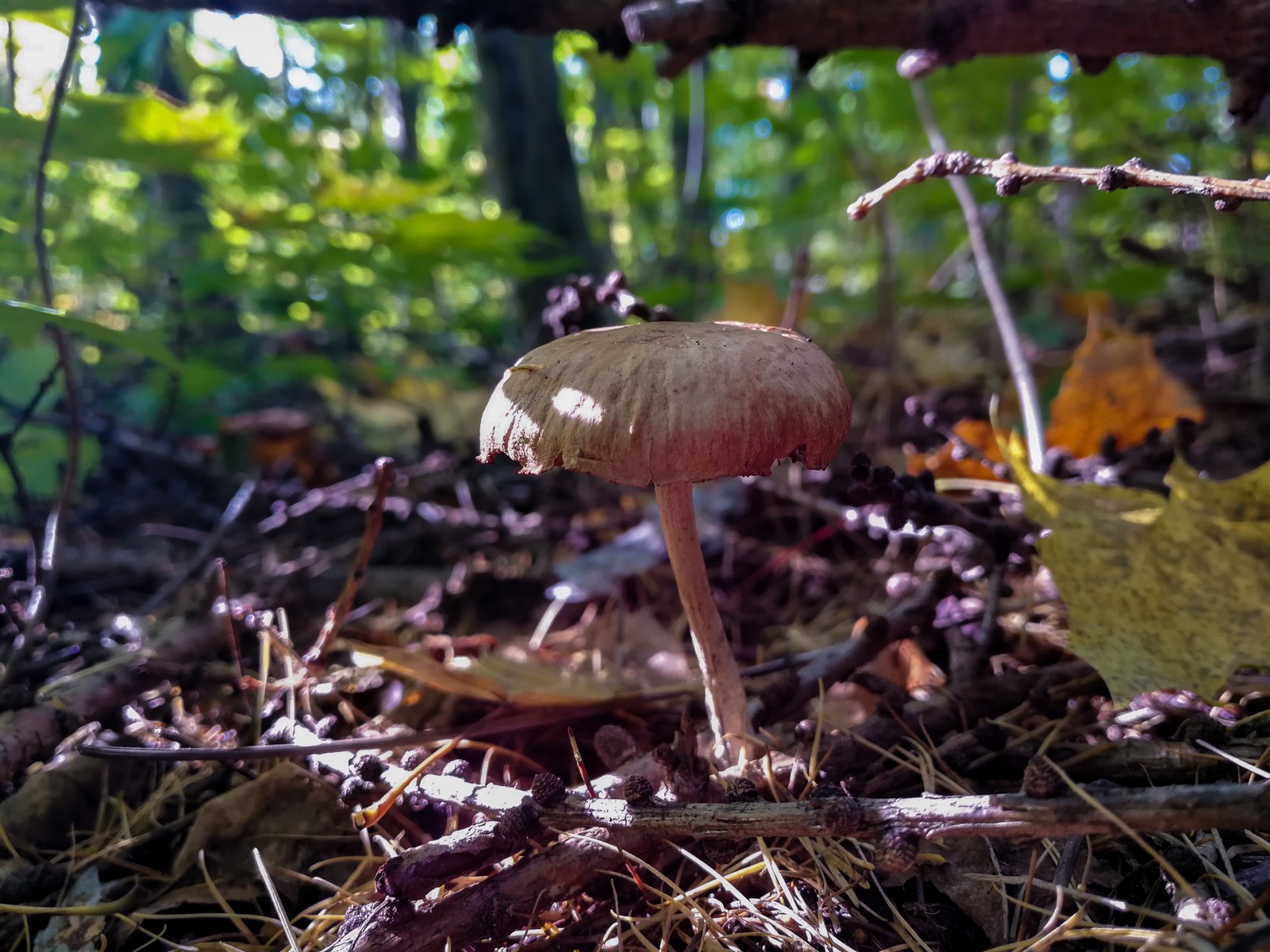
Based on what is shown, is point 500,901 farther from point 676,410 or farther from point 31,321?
point 31,321

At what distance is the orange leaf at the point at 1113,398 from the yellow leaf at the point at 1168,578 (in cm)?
83

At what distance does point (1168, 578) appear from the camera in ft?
4.89

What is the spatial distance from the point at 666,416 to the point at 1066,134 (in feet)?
16.6

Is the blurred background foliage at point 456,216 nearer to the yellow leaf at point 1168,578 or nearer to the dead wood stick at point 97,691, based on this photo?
the dead wood stick at point 97,691

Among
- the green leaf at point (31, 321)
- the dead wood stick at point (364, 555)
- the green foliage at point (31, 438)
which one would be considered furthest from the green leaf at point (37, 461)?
the dead wood stick at point (364, 555)

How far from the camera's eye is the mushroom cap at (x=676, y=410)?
4.02 ft

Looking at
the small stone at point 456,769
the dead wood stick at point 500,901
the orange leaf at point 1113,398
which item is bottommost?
the dead wood stick at point 500,901

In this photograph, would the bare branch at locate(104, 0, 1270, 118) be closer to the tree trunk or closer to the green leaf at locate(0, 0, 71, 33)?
the green leaf at locate(0, 0, 71, 33)

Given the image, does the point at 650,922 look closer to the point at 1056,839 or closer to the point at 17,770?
the point at 1056,839

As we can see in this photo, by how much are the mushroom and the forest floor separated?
0.28 m

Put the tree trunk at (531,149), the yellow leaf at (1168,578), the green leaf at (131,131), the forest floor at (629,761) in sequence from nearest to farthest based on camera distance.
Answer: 1. the forest floor at (629,761)
2. the yellow leaf at (1168,578)
3. the green leaf at (131,131)
4. the tree trunk at (531,149)

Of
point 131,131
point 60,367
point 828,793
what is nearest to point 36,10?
point 60,367

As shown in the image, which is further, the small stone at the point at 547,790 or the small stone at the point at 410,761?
the small stone at the point at 410,761

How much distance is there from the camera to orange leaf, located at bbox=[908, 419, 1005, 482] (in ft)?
7.50
